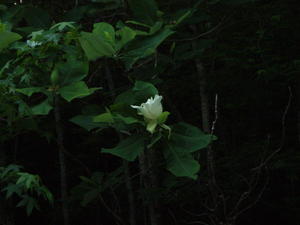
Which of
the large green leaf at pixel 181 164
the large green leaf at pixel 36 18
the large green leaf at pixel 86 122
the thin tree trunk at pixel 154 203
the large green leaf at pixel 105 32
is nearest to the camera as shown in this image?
the large green leaf at pixel 181 164

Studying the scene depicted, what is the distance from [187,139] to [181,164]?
3.6 inches

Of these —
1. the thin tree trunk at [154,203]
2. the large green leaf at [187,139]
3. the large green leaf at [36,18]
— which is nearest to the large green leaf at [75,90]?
the large green leaf at [187,139]

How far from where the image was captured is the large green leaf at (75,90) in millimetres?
1198

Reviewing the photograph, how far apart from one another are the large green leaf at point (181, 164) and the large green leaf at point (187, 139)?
0.02 meters

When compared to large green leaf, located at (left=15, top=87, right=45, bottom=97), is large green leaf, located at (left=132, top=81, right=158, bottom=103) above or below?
below

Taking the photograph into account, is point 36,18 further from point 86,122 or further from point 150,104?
point 150,104

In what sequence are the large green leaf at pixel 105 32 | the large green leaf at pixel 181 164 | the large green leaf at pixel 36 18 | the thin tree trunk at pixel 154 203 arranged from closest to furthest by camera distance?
the large green leaf at pixel 181 164 → the large green leaf at pixel 105 32 → the large green leaf at pixel 36 18 → the thin tree trunk at pixel 154 203

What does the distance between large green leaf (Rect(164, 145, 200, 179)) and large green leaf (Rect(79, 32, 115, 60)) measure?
33 cm

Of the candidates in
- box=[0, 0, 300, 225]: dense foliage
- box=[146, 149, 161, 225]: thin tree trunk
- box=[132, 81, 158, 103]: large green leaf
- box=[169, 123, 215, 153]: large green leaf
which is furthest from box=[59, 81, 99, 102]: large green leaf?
box=[146, 149, 161, 225]: thin tree trunk

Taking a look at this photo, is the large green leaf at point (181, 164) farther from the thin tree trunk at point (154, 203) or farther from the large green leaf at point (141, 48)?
the thin tree trunk at point (154, 203)

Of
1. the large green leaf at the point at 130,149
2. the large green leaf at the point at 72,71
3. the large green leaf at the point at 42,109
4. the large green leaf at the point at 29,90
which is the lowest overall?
the large green leaf at the point at 130,149

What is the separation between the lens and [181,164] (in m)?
1.15

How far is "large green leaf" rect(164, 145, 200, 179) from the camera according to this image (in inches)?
44.6

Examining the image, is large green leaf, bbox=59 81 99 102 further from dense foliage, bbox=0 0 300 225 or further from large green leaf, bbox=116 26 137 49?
large green leaf, bbox=116 26 137 49
